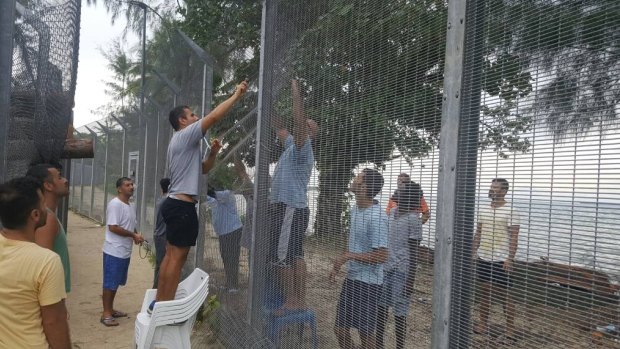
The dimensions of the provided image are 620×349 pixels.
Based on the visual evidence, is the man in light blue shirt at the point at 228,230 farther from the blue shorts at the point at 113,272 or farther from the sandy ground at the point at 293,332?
the blue shorts at the point at 113,272

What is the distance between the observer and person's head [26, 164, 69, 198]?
3576 mm

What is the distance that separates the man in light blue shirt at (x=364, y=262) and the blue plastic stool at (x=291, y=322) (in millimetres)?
340

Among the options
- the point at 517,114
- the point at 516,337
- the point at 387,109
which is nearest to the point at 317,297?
the point at 387,109

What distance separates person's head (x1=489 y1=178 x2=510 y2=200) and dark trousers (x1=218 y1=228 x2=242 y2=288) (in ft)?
9.14

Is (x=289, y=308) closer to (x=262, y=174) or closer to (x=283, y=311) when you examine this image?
(x=283, y=311)

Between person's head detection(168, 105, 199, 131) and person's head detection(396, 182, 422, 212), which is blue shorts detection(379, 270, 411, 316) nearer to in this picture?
person's head detection(396, 182, 422, 212)

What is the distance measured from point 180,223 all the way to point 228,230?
883 mm

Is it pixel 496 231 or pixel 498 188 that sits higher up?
pixel 498 188

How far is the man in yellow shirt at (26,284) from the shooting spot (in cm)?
239

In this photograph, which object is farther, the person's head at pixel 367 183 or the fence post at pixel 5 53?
the fence post at pixel 5 53

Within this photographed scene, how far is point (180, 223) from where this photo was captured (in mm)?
3865

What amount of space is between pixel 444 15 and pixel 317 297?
1574mm

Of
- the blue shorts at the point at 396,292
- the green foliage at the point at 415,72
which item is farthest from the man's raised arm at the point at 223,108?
the blue shorts at the point at 396,292

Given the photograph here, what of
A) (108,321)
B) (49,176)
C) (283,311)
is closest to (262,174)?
(283,311)
